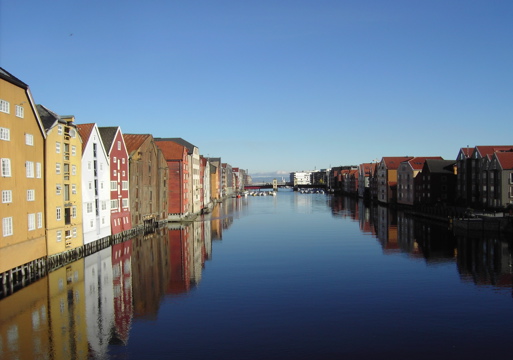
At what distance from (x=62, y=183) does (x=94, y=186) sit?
8102 mm

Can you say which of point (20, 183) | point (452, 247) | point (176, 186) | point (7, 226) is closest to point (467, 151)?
point (452, 247)

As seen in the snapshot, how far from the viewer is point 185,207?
82250 mm

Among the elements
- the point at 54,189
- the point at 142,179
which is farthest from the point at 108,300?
the point at 142,179

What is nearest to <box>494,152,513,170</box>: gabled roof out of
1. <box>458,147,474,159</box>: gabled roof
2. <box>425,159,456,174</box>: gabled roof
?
<box>458,147,474,159</box>: gabled roof

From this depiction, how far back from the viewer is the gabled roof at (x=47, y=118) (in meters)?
39.3

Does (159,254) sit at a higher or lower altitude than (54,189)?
lower

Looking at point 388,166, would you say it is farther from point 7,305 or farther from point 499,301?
point 7,305

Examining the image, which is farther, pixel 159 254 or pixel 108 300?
pixel 159 254

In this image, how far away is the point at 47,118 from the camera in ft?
133

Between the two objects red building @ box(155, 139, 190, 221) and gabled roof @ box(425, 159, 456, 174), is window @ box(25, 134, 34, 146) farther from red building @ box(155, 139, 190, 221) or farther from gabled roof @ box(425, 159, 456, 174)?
gabled roof @ box(425, 159, 456, 174)

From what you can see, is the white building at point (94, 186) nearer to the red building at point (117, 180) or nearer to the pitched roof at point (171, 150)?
the red building at point (117, 180)

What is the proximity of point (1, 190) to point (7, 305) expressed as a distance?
25.2 feet

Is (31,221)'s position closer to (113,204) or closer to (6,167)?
(6,167)

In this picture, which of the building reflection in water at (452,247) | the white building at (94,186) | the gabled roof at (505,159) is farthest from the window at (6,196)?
the gabled roof at (505,159)
